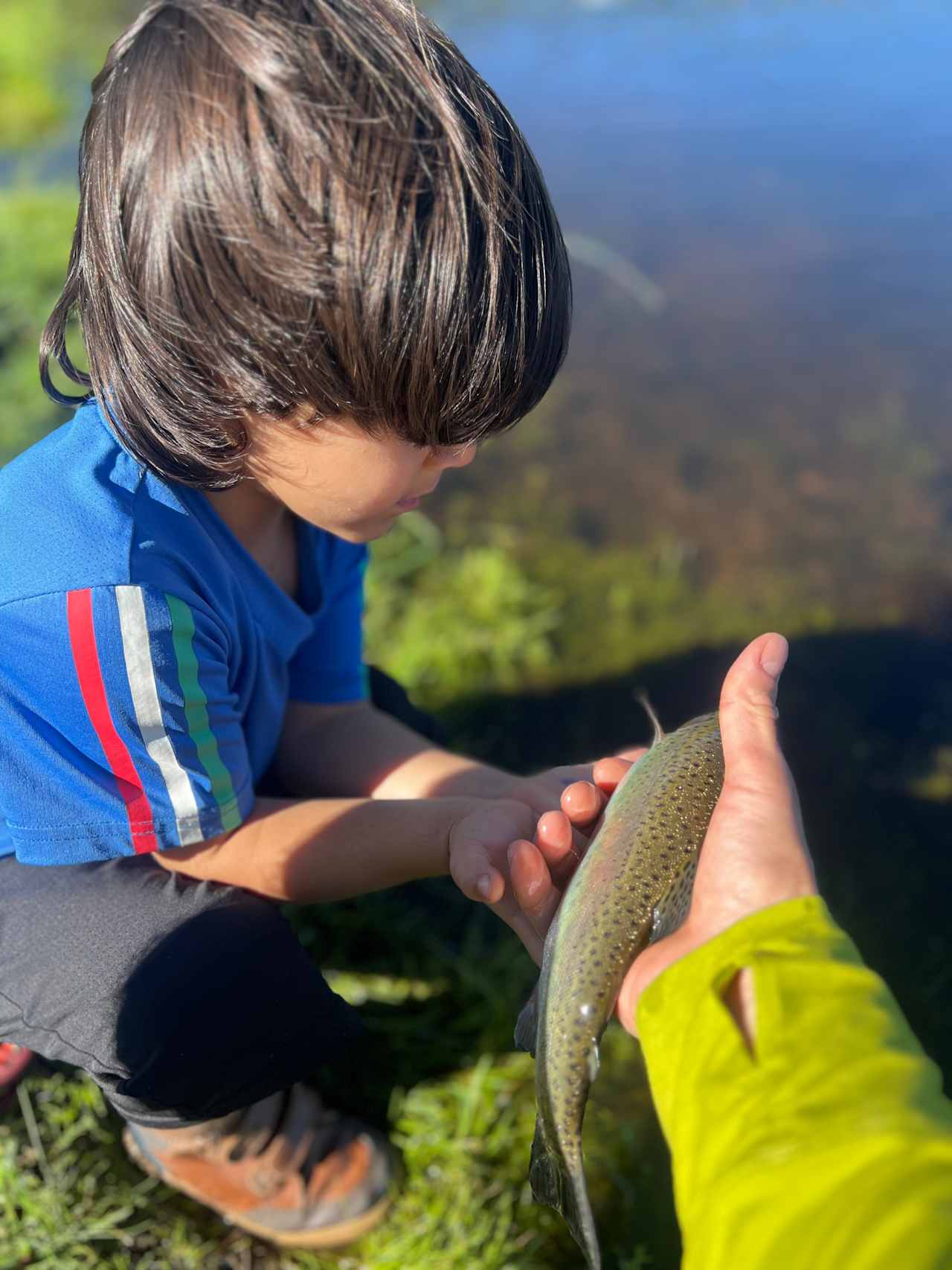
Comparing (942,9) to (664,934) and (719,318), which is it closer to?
(719,318)

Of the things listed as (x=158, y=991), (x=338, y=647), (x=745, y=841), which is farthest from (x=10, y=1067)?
(x=745, y=841)

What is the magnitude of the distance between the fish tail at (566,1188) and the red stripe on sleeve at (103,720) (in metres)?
0.90

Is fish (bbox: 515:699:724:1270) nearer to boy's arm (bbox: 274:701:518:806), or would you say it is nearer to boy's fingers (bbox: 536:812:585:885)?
boy's fingers (bbox: 536:812:585:885)

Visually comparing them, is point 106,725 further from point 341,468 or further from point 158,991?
point 341,468

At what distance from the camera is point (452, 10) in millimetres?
9633

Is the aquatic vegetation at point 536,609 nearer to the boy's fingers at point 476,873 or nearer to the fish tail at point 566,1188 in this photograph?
the boy's fingers at point 476,873

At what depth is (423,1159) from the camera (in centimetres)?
260

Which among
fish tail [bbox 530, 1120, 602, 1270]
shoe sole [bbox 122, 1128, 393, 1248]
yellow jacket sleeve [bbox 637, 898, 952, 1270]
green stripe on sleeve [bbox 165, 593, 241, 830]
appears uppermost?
green stripe on sleeve [bbox 165, 593, 241, 830]

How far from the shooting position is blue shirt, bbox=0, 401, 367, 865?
5.96ft

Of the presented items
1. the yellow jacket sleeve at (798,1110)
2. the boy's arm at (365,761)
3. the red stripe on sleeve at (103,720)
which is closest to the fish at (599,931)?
the yellow jacket sleeve at (798,1110)

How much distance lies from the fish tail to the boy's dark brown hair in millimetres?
1291

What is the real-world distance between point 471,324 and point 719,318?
472 centimetres

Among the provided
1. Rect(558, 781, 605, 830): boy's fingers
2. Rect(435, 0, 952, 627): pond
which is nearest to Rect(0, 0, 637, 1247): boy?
Rect(558, 781, 605, 830): boy's fingers

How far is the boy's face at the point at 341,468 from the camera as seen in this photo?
6.36ft
